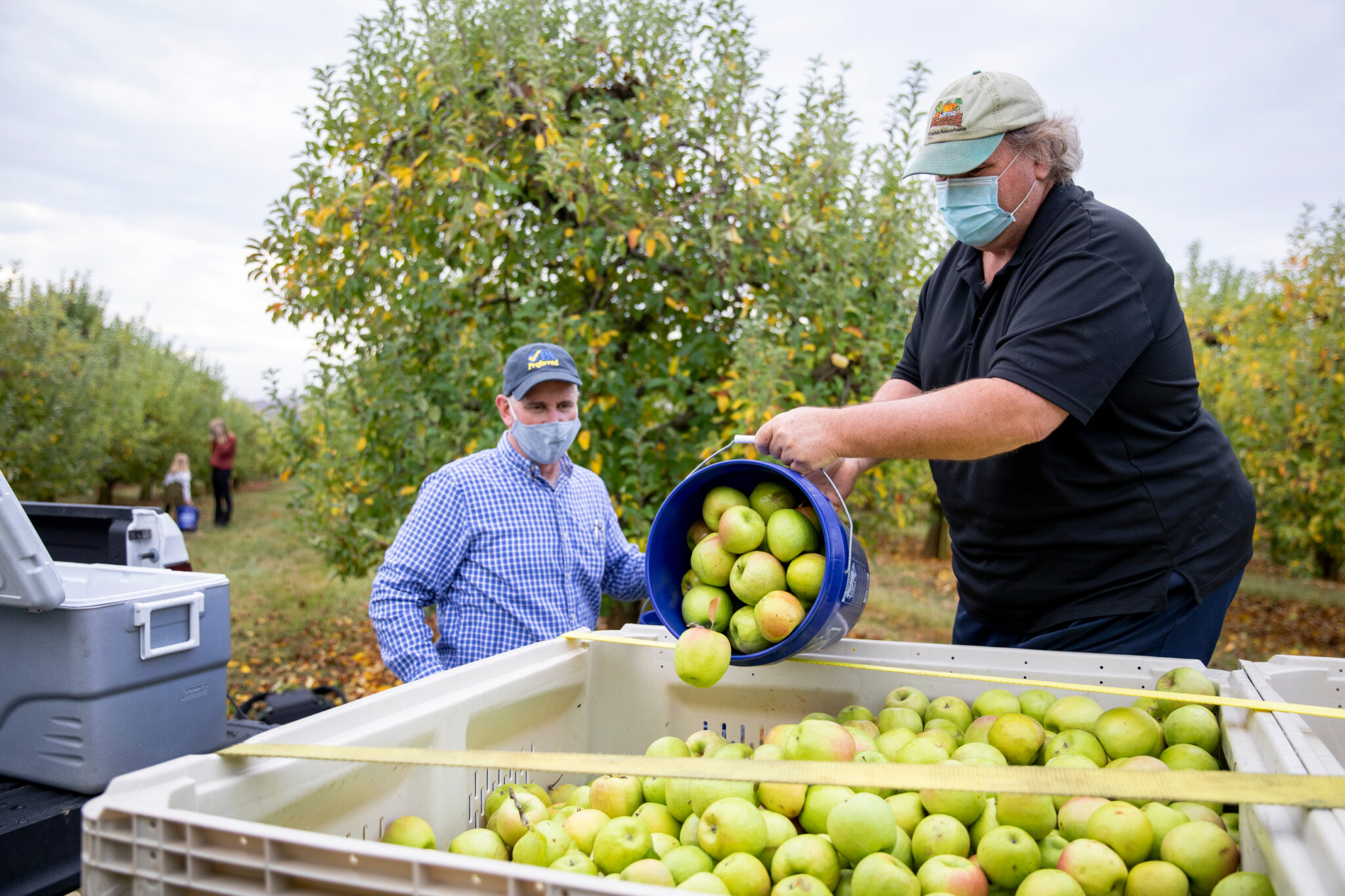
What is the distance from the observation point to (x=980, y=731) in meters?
1.76

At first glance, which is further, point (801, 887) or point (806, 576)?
point (806, 576)

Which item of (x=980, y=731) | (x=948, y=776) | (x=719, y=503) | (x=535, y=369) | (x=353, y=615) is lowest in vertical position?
(x=353, y=615)

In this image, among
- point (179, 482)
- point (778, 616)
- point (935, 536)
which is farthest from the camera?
point (179, 482)

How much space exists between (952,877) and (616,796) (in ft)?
2.07

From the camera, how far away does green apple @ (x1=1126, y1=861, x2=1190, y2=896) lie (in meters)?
1.24

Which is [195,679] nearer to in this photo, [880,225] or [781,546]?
[781,546]

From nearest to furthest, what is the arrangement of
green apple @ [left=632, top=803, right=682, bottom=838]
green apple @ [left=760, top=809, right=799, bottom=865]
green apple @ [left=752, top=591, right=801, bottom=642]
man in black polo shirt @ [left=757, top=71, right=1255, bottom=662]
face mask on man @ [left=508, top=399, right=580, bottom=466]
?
1. green apple @ [left=760, top=809, right=799, bottom=865]
2. green apple @ [left=632, top=803, right=682, bottom=838]
3. green apple @ [left=752, top=591, right=801, bottom=642]
4. man in black polo shirt @ [left=757, top=71, right=1255, bottom=662]
5. face mask on man @ [left=508, top=399, right=580, bottom=466]

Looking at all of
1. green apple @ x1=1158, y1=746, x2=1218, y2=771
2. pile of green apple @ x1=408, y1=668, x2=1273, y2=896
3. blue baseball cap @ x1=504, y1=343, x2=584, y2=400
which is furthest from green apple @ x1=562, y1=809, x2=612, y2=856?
blue baseball cap @ x1=504, y1=343, x2=584, y2=400

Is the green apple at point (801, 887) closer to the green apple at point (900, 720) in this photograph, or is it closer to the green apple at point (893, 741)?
the green apple at point (893, 741)

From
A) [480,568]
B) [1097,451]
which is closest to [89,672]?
[480,568]

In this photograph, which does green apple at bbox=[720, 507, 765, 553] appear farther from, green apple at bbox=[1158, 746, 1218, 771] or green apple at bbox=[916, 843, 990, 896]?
green apple at bbox=[1158, 746, 1218, 771]

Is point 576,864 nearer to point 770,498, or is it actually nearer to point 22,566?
point 770,498

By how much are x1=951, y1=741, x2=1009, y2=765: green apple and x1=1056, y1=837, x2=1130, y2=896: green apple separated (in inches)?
10.2

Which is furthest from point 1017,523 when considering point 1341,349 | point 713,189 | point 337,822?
point 1341,349
